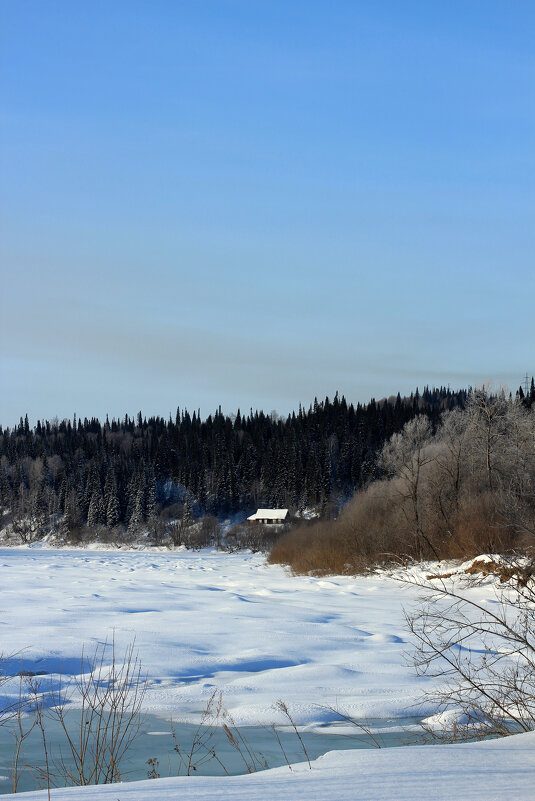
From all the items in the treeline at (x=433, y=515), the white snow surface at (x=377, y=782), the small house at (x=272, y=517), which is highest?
the white snow surface at (x=377, y=782)

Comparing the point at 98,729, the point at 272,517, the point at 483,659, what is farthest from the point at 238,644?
the point at 272,517

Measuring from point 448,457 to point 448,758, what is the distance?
1530 inches

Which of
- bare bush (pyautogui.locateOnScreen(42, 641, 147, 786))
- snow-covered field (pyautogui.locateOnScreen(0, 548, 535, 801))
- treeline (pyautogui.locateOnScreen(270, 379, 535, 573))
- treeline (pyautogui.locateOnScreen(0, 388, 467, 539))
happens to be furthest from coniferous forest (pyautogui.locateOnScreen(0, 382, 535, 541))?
bare bush (pyautogui.locateOnScreen(42, 641, 147, 786))

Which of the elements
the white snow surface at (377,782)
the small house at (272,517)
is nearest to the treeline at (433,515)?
the white snow surface at (377,782)

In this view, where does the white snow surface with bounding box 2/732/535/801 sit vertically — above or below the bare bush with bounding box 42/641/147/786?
above

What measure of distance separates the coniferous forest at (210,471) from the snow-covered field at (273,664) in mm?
62212

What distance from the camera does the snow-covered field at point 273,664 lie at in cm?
385

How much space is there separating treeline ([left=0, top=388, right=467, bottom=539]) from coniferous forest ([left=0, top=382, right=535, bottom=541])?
0.16 metres

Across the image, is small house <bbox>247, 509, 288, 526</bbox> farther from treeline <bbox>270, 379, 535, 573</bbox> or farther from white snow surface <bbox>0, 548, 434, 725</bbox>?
white snow surface <bbox>0, 548, 434, 725</bbox>

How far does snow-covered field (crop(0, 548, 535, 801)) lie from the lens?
3.85 meters

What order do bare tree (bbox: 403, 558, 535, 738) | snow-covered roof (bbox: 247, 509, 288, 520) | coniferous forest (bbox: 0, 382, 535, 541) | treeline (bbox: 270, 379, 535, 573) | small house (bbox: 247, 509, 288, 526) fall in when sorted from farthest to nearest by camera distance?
coniferous forest (bbox: 0, 382, 535, 541) < snow-covered roof (bbox: 247, 509, 288, 520) < small house (bbox: 247, 509, 288, 526) < treeline (bbox: 270, 379, 535, 573) < bare tree (bbox: 403, 558, 535, 738)

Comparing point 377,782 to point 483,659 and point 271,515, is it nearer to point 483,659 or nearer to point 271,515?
point 483,659

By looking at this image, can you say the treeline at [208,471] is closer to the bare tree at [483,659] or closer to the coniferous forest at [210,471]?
the coniferous forest at [210,471]

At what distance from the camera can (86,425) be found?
533 feet
